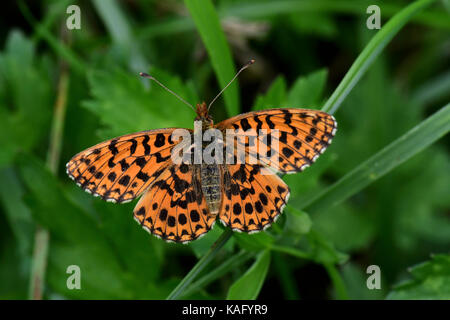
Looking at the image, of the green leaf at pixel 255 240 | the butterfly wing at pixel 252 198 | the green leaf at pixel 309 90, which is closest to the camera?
the butterfly wing at pixel 252 198

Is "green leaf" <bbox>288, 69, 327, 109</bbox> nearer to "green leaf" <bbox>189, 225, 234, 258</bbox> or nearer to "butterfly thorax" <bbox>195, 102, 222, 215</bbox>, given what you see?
"butterfly thorax" <bbox>195, 102, 222, 215</bbox>

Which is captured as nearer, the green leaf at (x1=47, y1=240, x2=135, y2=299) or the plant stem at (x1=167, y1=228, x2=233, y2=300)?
the plant stem at (x1=167, y1=228, x2=233, y2=300)

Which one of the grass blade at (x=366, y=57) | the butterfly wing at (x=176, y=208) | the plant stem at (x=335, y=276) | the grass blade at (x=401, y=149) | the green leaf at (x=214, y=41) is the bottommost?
the plant stem at (x=335, y=276)

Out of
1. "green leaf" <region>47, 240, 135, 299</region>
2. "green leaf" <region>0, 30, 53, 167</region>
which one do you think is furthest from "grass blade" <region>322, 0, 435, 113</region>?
"green leaf" <region>0, 30, 53, 167</region>

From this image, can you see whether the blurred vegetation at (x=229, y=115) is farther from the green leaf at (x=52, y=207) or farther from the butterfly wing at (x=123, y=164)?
the butterfly wing at (x=123, y=164)

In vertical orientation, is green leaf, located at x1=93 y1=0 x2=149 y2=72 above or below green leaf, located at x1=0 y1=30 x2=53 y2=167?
above

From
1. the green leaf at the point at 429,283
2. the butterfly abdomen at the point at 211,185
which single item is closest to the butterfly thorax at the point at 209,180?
the butterfly abdomen at the point at 211,185

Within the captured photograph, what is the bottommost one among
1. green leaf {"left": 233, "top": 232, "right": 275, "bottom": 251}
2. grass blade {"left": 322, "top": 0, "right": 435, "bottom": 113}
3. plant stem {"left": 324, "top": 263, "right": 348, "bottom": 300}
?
plant stem {"left": 324, "top": 263, "right": 348, "bottom": 300}

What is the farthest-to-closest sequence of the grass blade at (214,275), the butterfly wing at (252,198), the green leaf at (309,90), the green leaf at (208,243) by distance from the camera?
the green leaf at (309,90) → the green leaf at (208,243) → the grass blade at (214,275) → the butterfly wing at (252,198)

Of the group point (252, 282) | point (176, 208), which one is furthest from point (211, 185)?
point (252, 282)
